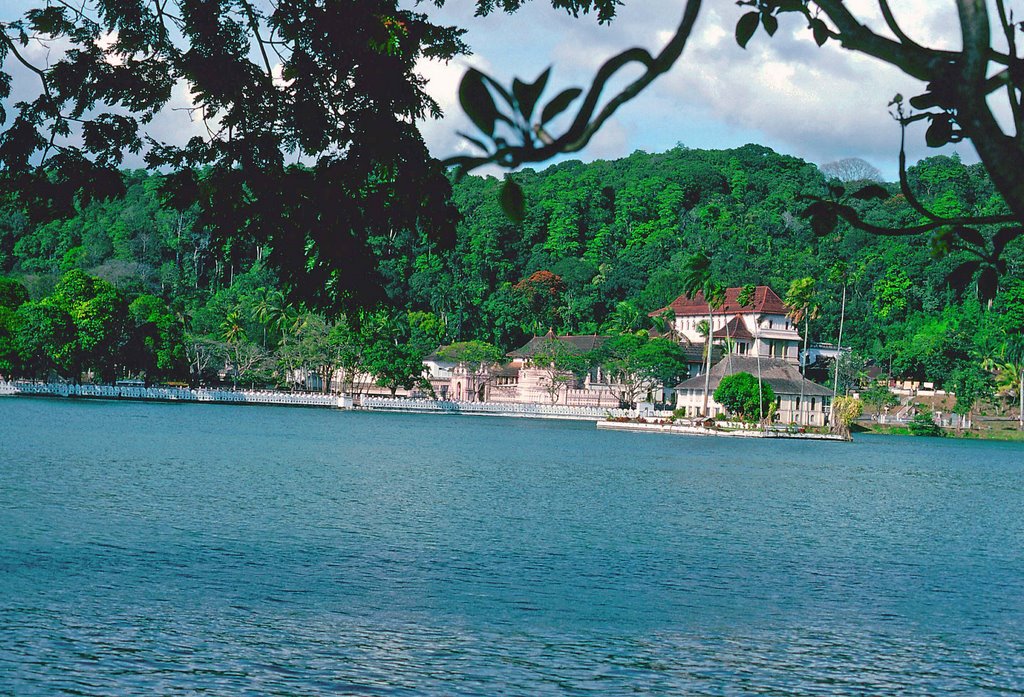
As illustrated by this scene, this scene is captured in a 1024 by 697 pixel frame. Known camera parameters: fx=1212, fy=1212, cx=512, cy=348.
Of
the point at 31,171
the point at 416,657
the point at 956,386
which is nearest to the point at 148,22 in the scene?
the point at 31,171

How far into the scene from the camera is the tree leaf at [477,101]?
3.17 meters

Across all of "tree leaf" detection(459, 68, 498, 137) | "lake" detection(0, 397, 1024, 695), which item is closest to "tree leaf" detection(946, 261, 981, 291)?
"tree leaf" detection(459, 68, 498, 137)

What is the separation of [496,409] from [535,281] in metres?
27.2

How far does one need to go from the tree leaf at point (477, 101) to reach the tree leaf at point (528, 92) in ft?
0.24

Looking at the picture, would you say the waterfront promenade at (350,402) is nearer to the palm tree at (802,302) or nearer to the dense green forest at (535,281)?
the dense green forest at (535,281)

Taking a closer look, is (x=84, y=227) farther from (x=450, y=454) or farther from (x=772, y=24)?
(x=772, y=24)

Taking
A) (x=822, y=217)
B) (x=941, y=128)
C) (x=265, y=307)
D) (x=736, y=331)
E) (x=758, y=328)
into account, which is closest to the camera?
(x=941, y=128)

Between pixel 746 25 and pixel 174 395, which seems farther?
pixel 174 395

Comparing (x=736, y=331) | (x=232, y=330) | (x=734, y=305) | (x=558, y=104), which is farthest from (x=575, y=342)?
(x=558, y=104)

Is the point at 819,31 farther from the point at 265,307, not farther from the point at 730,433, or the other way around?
the point at 265,307

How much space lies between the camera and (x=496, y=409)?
122062 mm

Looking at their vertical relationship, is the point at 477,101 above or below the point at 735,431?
above

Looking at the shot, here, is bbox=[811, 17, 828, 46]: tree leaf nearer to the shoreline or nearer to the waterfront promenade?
the shoreline

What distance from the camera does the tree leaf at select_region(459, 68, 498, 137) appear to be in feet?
10.4
